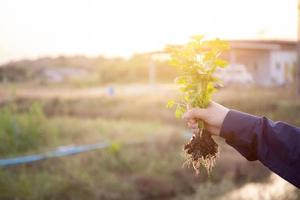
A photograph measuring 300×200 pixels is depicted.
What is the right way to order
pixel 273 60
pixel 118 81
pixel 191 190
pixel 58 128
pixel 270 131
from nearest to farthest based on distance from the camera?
pixel 270 131
pixel 191 190
pixel 58 128
pixel 273 60
pixel 118 81

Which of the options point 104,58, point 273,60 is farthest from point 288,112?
point 104,58

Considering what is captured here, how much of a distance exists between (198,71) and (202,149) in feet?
1.01

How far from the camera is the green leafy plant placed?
2.15m

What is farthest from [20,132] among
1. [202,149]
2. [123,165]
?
[202,149]

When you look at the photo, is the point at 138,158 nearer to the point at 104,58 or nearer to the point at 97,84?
the point at 97,84

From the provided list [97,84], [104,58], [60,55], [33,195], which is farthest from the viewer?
[104,58]

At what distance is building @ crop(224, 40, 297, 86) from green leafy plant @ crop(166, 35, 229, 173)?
12184 mm

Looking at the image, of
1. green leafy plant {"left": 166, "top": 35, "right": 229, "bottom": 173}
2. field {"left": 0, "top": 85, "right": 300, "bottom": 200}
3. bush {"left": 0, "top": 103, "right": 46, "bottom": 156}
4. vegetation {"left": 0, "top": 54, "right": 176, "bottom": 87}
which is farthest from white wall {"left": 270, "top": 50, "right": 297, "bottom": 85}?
green leafy plant {"left": 166, "top": 35, "right": 229, "bottom": 173}

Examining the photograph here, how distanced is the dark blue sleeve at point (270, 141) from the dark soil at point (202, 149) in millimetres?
276

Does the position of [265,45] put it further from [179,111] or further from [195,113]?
[195,113]

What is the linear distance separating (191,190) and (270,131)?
7733 mm

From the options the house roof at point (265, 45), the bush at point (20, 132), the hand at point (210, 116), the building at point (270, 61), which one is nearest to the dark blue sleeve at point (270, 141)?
the hand at point (210, 116)

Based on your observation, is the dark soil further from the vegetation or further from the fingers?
the vegetation

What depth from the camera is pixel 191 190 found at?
31.2 feet
